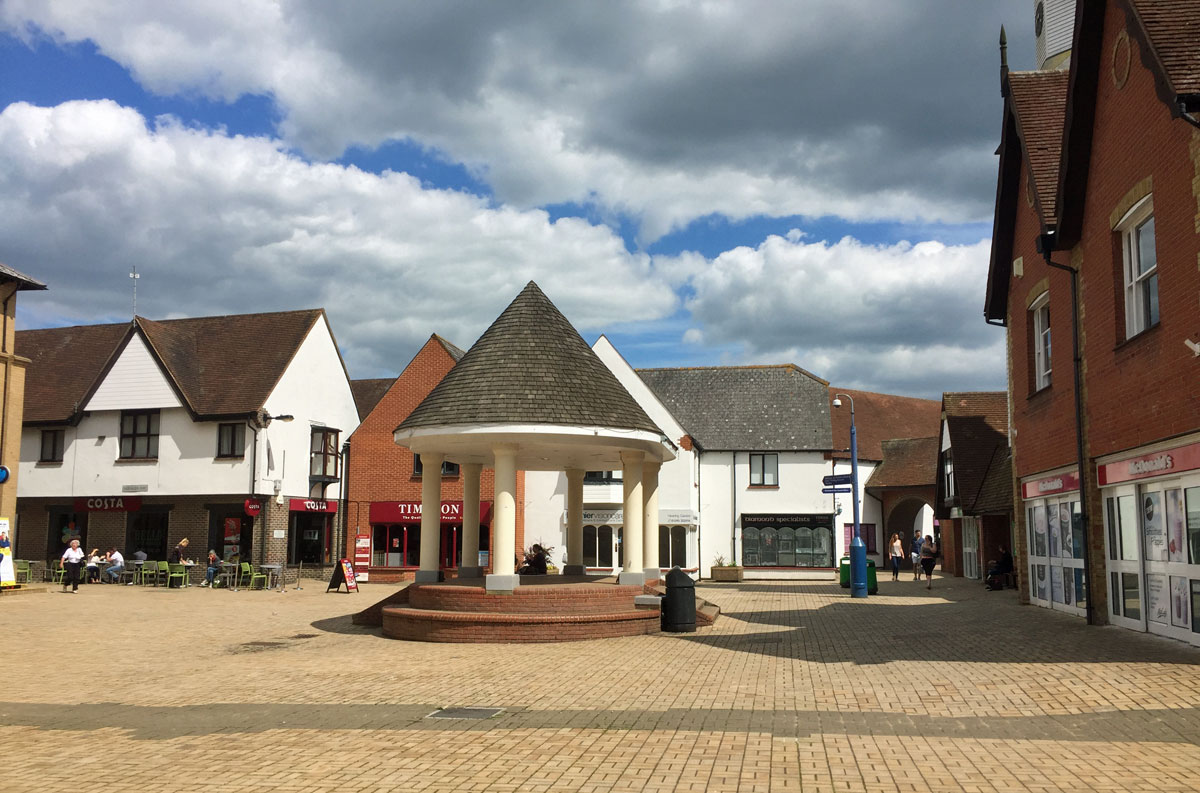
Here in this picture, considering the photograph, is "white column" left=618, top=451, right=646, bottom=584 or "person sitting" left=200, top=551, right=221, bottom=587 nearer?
"white column" left=618, top=451, right=646, bottom=584

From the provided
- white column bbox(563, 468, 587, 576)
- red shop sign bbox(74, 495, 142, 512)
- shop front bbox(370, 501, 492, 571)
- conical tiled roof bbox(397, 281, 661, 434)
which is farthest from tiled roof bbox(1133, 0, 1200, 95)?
red shop sign bbox(74, 495, 142, 512)

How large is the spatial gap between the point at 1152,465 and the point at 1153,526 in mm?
1031

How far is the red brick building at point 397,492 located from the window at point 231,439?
5.06 m

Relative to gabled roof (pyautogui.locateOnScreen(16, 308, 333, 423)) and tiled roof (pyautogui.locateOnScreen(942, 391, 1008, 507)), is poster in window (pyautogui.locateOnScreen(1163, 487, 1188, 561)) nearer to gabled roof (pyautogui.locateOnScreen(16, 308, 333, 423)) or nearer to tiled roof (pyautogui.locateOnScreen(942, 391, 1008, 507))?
tiled roof (pyautogui.locateOnScreen(942, 391, 1008, 507))

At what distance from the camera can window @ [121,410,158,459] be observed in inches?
1469

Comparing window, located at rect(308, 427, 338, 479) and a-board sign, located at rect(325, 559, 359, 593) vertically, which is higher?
window, located at rect(308, 427, 338, 479)

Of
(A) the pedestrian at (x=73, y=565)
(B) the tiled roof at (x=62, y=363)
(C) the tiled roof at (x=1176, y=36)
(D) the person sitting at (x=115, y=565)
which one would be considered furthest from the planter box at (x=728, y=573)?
(C) the tiled roof at (x=1176, y=36)

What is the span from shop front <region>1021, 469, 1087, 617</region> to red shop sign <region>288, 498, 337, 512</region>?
2633 centimetres

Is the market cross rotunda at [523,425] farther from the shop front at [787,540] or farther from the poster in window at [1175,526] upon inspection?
the shop front at [787,540]

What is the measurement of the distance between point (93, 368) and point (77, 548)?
445 inches

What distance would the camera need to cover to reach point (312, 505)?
128 feet

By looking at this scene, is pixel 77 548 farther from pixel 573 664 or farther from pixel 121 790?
pixel 121 790

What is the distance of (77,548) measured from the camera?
99.7 feet

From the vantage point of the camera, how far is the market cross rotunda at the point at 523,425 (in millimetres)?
17516
